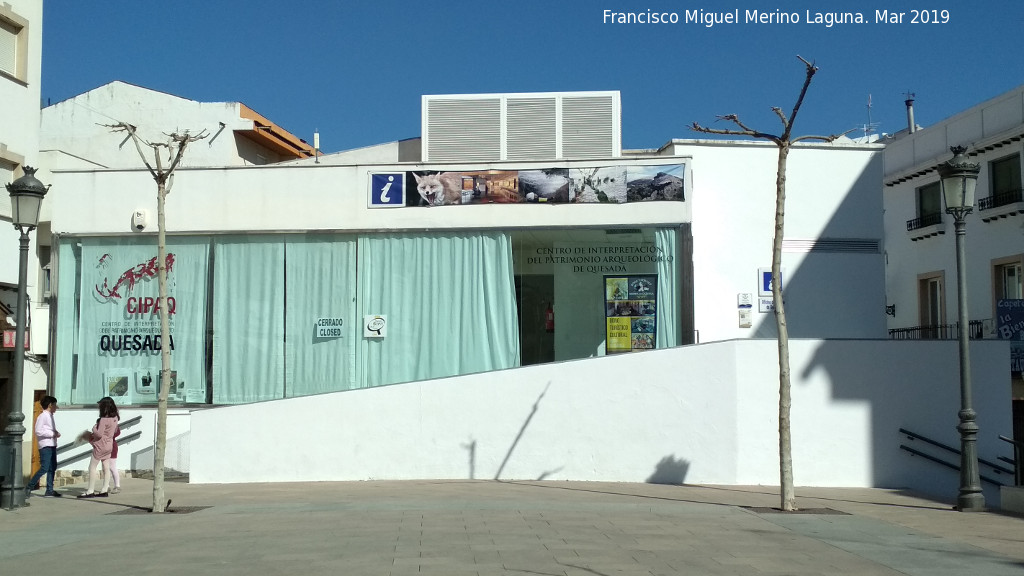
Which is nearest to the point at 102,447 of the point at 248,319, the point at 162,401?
the point at 162,401

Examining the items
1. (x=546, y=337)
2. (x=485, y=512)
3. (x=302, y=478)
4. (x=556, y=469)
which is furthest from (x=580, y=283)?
(x=485, y=512)

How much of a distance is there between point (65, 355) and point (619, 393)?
11011 mm

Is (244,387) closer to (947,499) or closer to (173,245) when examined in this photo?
(173,245)

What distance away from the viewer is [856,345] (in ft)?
53.6

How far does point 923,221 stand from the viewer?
3547cm

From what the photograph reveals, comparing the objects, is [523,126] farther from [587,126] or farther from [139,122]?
[139,122]

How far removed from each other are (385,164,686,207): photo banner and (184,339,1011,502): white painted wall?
3958mm

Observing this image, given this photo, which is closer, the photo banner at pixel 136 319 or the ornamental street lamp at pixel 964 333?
the ornamental street lamp at pixel 964 333

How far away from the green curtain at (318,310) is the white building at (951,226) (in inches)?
653

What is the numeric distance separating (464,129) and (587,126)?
2.45 m

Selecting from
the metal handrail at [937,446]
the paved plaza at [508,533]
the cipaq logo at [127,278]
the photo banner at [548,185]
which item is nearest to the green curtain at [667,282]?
the photo banner at [548,185]

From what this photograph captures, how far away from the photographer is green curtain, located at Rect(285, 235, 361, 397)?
19.4 meters

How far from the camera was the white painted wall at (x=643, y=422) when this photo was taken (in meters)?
16.2

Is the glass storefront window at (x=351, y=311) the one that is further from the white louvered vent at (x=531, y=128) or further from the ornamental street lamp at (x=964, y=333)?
the ornamental street lamp at (x=964, y=333)
